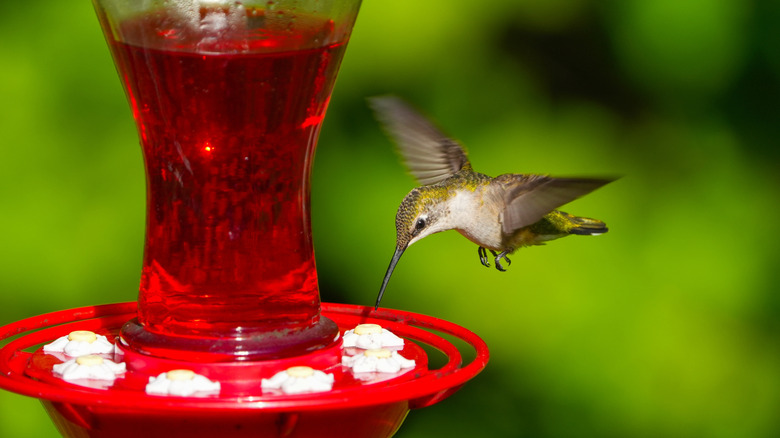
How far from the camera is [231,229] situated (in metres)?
2.24

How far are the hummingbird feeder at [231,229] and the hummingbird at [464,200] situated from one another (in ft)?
2.77

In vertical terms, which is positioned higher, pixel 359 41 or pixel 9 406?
pixel 359 41

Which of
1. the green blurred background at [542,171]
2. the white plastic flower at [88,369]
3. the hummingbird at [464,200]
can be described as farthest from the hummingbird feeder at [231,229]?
the green blurred background at [542,171]

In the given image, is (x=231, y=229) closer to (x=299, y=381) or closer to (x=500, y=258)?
(x=299, y=381)

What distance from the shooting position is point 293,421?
1909 mm

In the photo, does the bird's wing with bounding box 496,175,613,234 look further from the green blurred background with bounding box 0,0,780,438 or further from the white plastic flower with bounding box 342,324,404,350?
the white plastic flower with bounding box 342,324,404,350

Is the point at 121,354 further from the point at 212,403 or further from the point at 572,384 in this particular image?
the point at 572,384

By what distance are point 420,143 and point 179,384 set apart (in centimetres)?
183

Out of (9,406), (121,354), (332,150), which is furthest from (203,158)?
(9,406)

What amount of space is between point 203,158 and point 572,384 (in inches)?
69.8

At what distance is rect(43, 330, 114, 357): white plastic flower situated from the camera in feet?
7.43

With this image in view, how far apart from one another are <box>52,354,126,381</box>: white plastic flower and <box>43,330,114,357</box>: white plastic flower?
0.37 ft

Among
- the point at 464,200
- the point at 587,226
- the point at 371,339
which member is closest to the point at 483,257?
the point at 464,200

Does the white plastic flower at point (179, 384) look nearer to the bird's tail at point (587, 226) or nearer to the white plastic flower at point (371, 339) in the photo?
the white plastic flower at point (371, 339)
